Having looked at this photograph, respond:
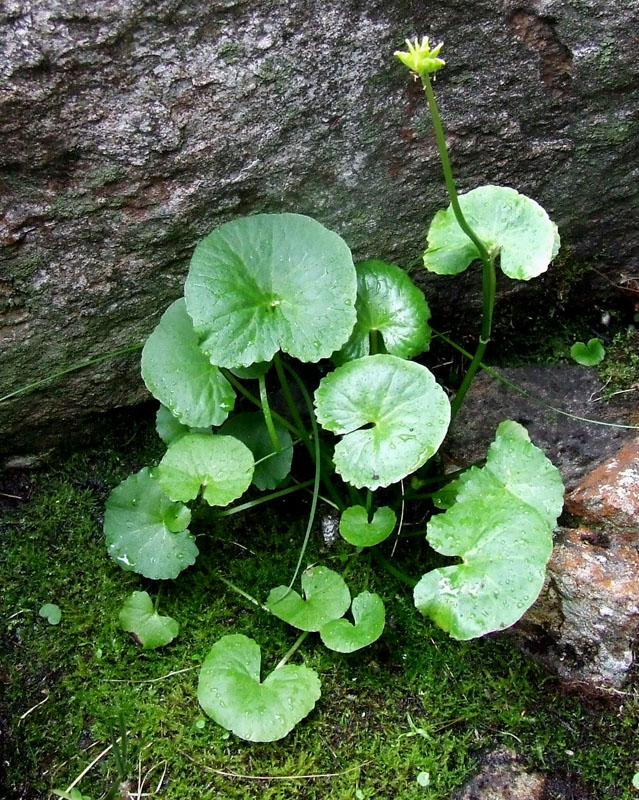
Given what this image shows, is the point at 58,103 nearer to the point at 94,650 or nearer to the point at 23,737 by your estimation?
the point at 94,650

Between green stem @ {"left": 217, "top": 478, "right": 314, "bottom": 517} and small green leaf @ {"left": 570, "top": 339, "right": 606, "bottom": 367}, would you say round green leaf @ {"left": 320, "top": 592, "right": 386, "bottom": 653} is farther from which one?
small green leaf @ {"left": 570, "top": 339, "right": 606, "bottom": 367}

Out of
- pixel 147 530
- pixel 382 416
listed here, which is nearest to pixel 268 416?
pixel 382 416

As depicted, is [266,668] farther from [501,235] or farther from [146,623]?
[501,235]

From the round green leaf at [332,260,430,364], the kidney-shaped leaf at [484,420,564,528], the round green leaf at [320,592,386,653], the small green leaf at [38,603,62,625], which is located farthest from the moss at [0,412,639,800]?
the round green leaf at [332,260,430,364]

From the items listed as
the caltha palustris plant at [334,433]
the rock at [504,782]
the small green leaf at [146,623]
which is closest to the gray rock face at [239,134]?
the caltha palustris plant at [334,433]

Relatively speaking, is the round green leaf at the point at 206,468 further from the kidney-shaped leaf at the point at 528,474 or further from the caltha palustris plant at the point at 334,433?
the kidney-shaped leaf at the point at 528,474
